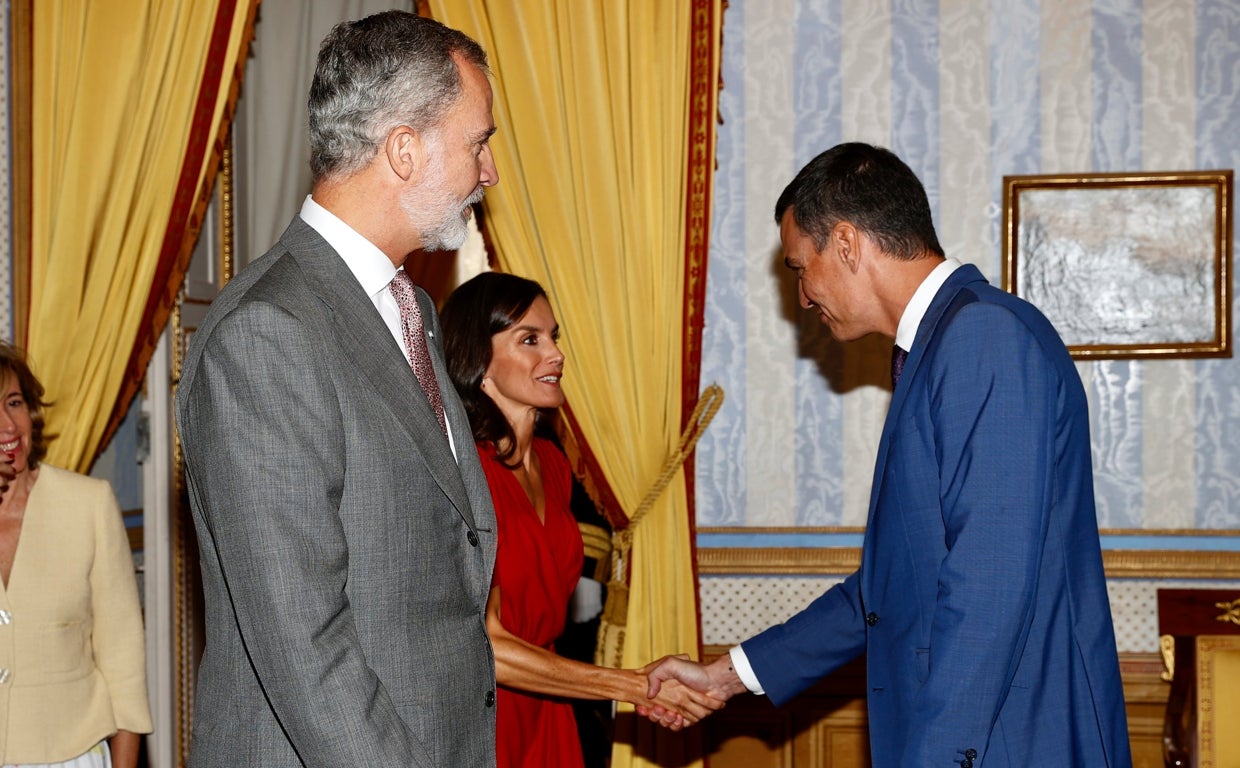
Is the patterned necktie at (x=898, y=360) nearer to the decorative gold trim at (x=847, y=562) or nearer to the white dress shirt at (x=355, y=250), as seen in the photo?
the white dress shirt at (x=355, y=250)

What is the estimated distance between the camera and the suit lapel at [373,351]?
167 centimetres

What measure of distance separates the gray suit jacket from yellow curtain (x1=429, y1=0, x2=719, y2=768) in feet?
7.33

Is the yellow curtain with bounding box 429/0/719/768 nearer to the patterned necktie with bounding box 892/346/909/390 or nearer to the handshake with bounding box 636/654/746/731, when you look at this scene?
the handshake with bounding box 636/654/746/731

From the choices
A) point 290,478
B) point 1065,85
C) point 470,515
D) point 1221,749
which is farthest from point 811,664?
point 1065,85

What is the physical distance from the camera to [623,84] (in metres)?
4.02

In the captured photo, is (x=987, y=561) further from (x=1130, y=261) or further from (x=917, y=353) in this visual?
(x=1130, y=261)

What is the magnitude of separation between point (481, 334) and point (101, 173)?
143cm

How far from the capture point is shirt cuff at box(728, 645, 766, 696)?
3111mm

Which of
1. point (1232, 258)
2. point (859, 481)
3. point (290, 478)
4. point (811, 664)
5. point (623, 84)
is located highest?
point (623, 84)

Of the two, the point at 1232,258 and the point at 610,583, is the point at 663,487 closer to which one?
the point at 610,583

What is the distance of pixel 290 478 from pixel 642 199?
2686mm

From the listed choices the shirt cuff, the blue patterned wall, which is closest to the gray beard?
the shirt cuff

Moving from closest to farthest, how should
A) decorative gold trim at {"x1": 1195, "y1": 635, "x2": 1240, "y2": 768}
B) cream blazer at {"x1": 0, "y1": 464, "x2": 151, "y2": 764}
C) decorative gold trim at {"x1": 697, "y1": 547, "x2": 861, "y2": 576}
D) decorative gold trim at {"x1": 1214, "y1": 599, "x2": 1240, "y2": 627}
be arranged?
cream blazer at {"x1": 0, "y1": 464, "x2": 151, "y2": 764} → decorative gold trim at {"x1": 1195, "y1": 635, "x2": 1240, "y2": 768} → decorative gold trim at {"x1": 1214, "y1": 599, "x2": 1240, "y2": 627} → decorative gold trim at {"x1": 697, "y1": 547, "x2": 861, "y2": 576}

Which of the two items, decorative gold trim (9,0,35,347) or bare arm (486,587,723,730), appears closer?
bare arm (486,587,723,730)
